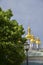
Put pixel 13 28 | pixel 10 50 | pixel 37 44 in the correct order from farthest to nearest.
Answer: pixel 37 44 → pixel 13 28 → pixel 10 50

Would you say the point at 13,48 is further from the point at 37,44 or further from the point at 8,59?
the point at 37,44

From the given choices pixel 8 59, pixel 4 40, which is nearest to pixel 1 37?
pixel 4 40

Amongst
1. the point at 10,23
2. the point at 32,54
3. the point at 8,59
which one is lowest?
the point at 8,59

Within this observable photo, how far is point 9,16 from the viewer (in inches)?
1002

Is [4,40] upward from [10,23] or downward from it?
downward

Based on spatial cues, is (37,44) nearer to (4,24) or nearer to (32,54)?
(32,54)

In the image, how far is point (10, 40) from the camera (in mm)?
23703

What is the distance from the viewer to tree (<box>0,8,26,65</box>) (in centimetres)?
2288

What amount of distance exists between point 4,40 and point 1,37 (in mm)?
327

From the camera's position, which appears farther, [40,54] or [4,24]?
[40,54]

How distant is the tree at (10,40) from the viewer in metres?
22.9

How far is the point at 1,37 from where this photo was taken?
2317 cm

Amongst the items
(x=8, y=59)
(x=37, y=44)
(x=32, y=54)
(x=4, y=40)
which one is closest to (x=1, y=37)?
(x=4, y=40)

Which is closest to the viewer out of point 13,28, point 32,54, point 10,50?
point 10,50
